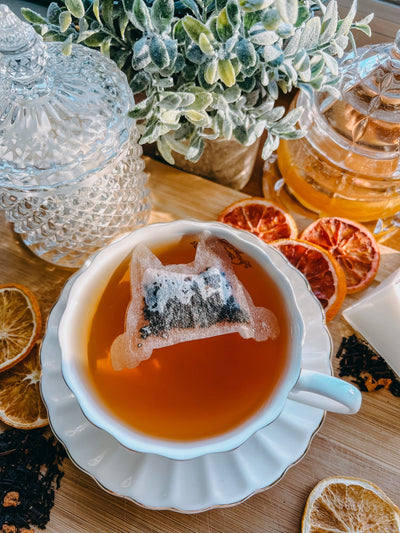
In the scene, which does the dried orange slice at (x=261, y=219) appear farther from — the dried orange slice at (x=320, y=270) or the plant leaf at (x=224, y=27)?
the plant leaf at (x=224, y=27)

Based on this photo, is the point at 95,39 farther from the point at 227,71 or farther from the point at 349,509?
the point at 349,509

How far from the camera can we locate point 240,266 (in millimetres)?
828

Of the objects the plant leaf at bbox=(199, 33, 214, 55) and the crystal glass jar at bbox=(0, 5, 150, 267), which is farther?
the crystal glass jar at bbox=(0, 5, 150, 267)

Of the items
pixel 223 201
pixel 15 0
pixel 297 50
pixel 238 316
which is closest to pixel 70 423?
pixel 238 316

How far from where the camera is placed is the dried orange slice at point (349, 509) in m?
0.85

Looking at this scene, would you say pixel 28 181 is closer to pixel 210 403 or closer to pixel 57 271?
pixel 57 271

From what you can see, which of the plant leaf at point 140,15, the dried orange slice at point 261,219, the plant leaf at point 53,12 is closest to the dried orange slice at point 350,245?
the dried orange slice at point 261,219

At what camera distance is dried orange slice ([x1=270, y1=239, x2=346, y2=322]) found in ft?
3.29

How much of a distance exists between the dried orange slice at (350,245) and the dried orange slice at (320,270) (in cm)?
7

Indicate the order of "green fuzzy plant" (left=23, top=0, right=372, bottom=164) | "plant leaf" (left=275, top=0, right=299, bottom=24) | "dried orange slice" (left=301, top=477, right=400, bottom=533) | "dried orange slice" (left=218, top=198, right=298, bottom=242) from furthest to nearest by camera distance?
"dried orange slice" (left=218, top=198, right=298, bottom=242)
"dried orange slice" (left=301, top=477, right=400, bottom=533)
"green fuzzy plant" (left=23, top=0, right=372, bottom=164)
"plant leaf" (left=275, top=0, right=299, bottom=24)

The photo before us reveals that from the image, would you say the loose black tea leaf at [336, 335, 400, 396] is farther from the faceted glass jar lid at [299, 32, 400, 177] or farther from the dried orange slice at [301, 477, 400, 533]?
the faceted glass jar lid at [299, 32, 400, 177]

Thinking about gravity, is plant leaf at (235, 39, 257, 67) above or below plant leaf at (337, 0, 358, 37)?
below

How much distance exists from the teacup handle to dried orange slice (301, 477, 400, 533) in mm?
254

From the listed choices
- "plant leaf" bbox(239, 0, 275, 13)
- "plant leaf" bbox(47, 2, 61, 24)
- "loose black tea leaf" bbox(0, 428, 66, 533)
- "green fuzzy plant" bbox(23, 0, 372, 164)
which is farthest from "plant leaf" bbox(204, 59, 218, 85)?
"loose black tea leaf" bbox(0, 428, 66, 533)
